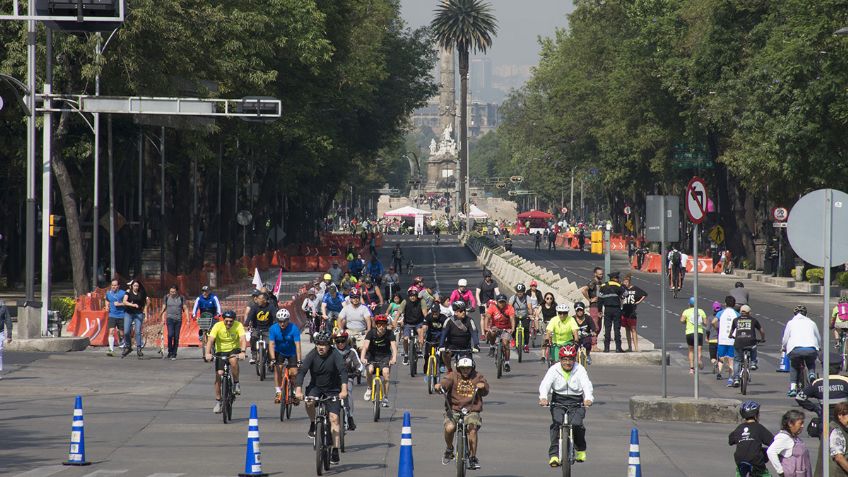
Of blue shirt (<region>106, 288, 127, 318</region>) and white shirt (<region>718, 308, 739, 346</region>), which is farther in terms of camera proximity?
blue shirt (<region>106, 288, 127, 318</region>)

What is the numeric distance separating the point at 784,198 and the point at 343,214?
465 feet

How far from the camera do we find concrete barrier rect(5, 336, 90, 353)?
108ft

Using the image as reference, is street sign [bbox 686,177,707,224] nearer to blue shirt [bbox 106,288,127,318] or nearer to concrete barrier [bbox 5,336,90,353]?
blue shirt [bbox 106,288,127,318]

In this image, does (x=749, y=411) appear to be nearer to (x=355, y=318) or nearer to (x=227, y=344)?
(x=227, y=344)

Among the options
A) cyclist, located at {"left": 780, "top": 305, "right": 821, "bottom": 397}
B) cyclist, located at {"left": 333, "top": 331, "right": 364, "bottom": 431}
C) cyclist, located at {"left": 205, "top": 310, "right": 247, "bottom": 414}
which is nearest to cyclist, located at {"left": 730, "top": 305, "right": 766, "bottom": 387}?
cyclist, located at {"left": 780, "top": 305, "right": 821, "bottom": 397}

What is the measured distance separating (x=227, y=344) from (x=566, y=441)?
7571 mm

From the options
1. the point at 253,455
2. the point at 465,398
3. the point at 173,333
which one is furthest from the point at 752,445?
the point at 173,333

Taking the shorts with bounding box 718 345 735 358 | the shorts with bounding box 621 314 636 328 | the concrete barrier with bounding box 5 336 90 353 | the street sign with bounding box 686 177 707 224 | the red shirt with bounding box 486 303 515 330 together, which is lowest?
the concrete barrier with bounding box 5 336 90 353

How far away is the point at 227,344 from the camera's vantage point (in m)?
21.6

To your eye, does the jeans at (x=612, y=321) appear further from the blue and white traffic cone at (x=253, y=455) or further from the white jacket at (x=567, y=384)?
the blue and white traffic cone at (x=253, y=455)

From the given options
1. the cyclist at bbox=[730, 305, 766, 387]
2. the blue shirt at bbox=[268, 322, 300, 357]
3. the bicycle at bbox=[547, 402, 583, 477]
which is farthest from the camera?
the cyclist at bbox=[730, 305, 766, 387]

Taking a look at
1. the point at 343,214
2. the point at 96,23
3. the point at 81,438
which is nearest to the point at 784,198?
the point at 96,23

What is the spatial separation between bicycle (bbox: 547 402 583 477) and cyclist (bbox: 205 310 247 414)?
22.9 feet

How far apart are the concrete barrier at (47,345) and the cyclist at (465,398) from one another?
60.3 feet
